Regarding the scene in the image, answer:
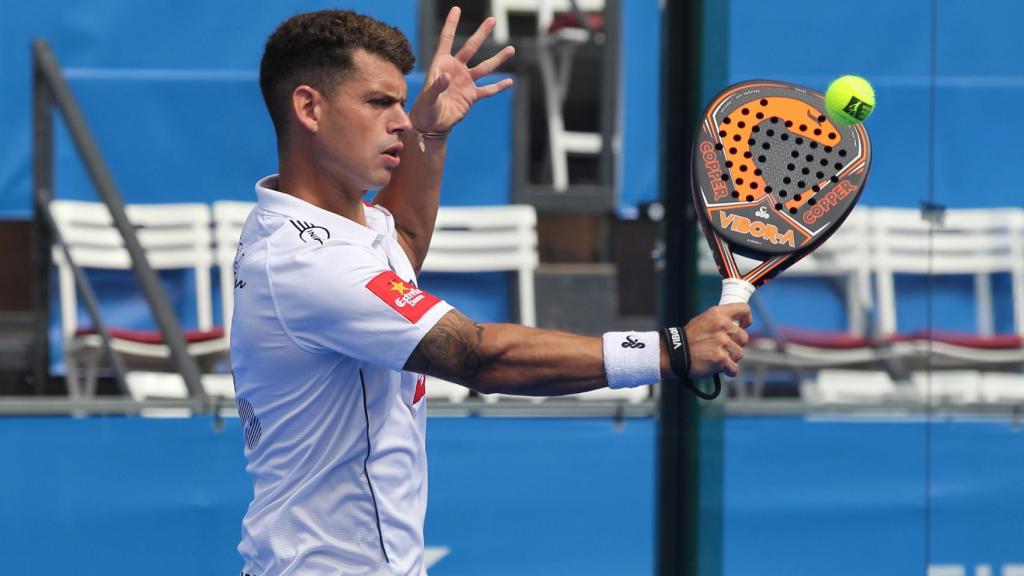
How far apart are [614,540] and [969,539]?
0.86m

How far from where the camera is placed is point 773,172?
2328 mm

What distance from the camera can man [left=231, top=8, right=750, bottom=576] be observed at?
202 cm

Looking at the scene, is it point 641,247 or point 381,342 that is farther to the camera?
point 641,247

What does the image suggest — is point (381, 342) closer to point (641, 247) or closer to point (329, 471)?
point (329, 471)

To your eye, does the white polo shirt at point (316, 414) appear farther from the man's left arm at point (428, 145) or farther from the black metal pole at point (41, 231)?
the black metal pole at point (41, 231)

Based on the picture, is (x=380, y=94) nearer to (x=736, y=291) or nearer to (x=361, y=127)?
(x=361, y=127)

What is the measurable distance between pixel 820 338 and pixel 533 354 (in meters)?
1.70

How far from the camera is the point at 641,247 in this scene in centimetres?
363

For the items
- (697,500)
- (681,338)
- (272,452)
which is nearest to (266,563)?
(272,452)

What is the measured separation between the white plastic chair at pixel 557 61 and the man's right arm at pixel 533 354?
161 centimetres

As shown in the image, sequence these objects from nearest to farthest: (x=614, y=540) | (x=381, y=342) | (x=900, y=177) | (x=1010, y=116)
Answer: (x=381, y=342) < (x=1010, y=116) < (x=900, y=177) < (x=614, y=540)

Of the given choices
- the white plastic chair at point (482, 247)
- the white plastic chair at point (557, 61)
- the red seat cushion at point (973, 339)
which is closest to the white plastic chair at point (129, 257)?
the white plastic chair at point (482, 247)

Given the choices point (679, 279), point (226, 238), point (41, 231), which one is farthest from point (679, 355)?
point (41, 231)

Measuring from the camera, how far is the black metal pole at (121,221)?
3.57 meters
